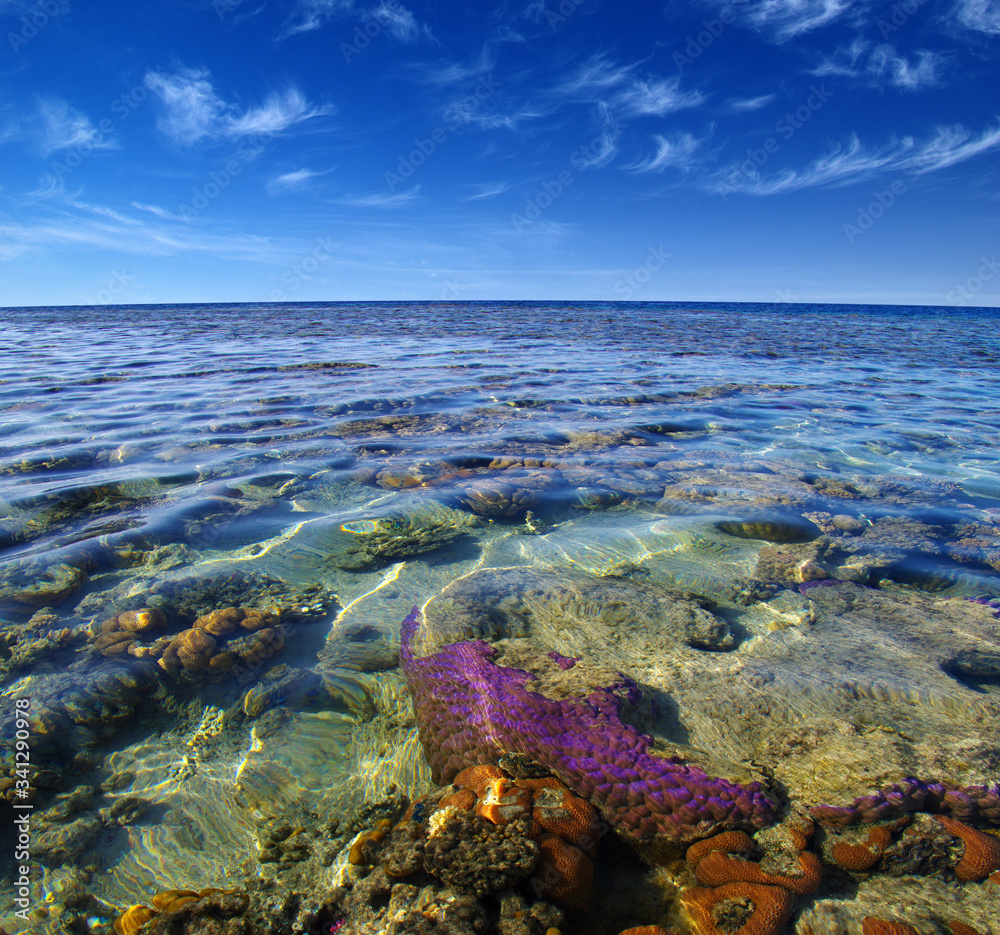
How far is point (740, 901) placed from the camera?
5.56 feet

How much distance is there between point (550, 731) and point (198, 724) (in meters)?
1.81

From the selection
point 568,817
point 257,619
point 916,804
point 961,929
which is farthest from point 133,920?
point 916,804

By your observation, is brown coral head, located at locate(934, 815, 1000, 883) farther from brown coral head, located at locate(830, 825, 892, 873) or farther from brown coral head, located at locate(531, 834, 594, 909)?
brown coral head, located at locate(531, 834, 594, 909)

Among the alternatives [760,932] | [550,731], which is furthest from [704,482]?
[760,932]

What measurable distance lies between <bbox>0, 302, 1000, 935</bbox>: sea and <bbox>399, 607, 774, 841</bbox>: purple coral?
117 millimetres

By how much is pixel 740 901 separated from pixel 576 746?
28.8 inches

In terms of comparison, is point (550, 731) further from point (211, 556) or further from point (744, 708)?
point (211, 556)

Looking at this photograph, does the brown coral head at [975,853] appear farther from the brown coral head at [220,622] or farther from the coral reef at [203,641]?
the brown coral head at [220,622]

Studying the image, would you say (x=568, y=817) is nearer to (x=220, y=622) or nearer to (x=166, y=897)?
(x=166, y=897)

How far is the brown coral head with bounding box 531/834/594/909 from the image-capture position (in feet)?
5.71

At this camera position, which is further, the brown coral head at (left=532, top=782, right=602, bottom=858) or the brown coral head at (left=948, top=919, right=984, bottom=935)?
the brown coral head at (left=532, top=782, right=602, bottom=858)

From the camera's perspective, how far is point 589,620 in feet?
10.8

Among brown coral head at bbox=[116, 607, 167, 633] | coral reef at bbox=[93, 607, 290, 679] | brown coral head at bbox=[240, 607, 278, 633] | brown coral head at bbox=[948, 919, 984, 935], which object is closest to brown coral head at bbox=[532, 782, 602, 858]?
brown coral head at bbox=[948, 919, 984, 935]

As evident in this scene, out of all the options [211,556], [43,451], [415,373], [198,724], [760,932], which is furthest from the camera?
[415,373]
